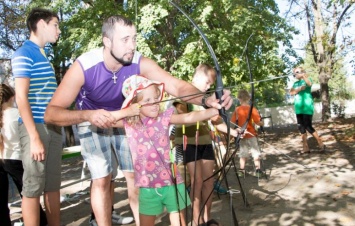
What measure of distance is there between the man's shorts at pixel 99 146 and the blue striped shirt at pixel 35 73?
1.50ft

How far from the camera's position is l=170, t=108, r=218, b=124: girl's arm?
2.37 metres

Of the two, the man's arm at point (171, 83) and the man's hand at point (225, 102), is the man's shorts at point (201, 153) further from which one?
the man's hand at point (225, 102)

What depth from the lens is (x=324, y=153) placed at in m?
7.80

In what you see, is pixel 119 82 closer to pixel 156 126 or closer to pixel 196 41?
pixel 156 126

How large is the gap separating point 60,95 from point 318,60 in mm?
17725

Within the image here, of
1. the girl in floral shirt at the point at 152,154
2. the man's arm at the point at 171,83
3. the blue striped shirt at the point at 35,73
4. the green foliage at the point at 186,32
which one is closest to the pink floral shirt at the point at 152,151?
the girl in floral shirt at the point at 152,154

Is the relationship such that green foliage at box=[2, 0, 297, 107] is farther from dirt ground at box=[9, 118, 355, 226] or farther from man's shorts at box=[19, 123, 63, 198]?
man's shorts at box=[19, 123, 63, 198]

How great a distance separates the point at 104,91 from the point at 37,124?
0.69 m

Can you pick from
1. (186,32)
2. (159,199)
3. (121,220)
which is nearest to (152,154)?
(159,199)

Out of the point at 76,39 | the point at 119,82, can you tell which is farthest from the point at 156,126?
the point at 76,39

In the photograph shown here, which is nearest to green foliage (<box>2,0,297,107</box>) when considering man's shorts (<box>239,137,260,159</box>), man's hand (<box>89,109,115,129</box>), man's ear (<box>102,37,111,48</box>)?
man's shorts (<box>239,137,260,159</box>)

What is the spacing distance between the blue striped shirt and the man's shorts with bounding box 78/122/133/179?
0.46 m

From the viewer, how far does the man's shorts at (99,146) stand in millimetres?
2662

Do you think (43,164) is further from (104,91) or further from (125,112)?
(125,112)
